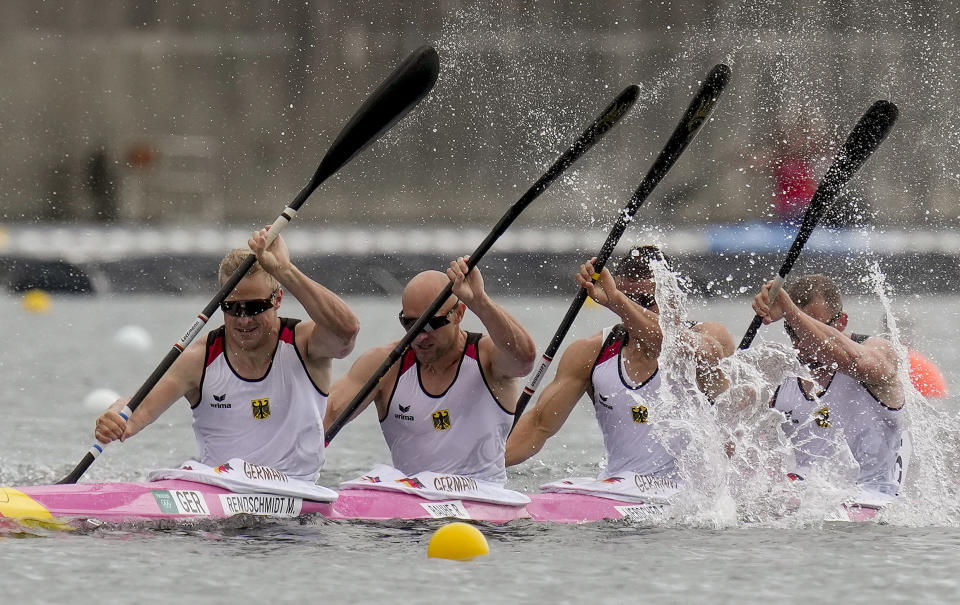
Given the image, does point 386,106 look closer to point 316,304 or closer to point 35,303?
point 316,304

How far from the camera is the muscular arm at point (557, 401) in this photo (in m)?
6.64

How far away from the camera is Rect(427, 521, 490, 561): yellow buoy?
5.29 m

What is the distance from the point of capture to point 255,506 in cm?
577

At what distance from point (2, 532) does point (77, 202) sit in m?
20.3

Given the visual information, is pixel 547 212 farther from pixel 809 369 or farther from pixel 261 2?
pixel 809 369

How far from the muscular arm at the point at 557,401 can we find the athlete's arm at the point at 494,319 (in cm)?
65

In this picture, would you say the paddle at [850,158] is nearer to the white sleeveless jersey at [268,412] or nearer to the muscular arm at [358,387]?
the muscular arm at [358,387]

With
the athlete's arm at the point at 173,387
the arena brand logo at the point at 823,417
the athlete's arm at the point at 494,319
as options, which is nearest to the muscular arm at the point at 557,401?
the athlete's arm at the point at 494,319

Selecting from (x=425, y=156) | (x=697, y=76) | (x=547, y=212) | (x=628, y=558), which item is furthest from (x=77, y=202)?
(x=628, y=558)

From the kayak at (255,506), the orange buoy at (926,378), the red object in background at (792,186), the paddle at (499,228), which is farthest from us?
the red object in background at (792,186)

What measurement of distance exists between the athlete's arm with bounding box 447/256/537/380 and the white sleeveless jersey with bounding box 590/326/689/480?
648 mm

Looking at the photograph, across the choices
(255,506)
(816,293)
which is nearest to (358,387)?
(255,506)

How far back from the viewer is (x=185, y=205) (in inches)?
973

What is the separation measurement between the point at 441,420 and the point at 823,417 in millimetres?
1911
